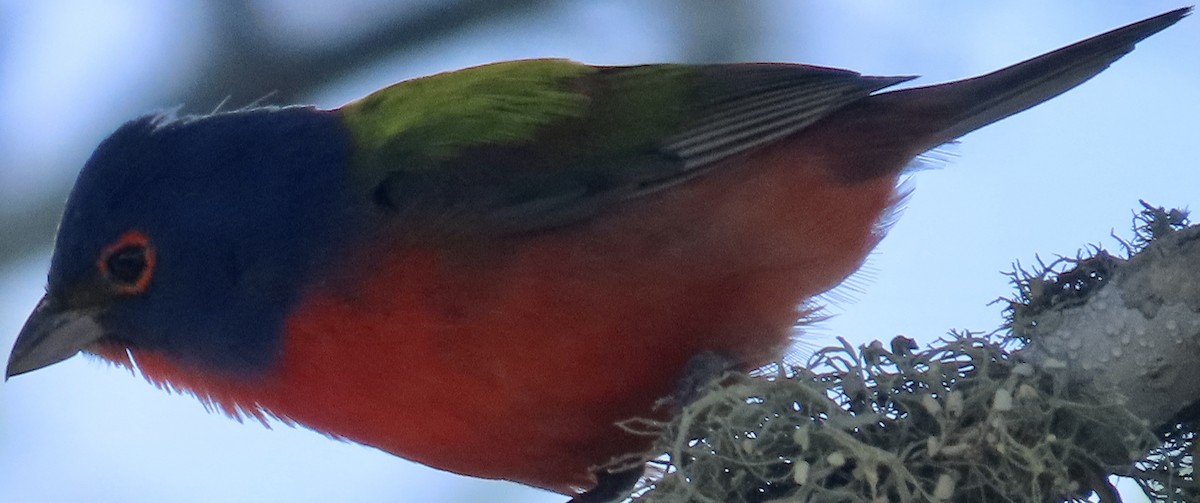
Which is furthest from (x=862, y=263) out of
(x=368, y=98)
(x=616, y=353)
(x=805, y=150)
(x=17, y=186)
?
(x=17, y=186)

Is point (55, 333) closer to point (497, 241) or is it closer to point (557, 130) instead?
point (497, 241)

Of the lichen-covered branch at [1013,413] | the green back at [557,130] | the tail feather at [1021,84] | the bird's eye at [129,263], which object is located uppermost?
the tail feather at [1021,84]

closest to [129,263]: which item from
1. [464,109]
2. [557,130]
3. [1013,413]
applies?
[464,109]

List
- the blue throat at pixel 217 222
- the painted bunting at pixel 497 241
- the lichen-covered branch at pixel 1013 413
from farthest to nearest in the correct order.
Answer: the blue throat at pixel 217 222 → the painted bunting at pixel 497 241 → the lichen-covered branch at pixel 1013 413

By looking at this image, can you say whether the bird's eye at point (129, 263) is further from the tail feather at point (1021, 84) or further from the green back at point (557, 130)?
the tail feather at point (1021, 84)

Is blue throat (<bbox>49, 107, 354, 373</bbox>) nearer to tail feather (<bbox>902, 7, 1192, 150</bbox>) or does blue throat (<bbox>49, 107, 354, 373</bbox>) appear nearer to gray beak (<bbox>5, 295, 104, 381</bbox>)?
gray beak (<bbox>5, 295, 104, 381</bbox>)

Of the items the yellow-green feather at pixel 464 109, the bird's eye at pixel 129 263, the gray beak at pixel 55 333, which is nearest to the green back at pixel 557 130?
the yellow-green feather at pixel 464 109

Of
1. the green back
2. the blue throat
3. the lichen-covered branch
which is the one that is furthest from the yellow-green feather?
the lichen-covered branch
